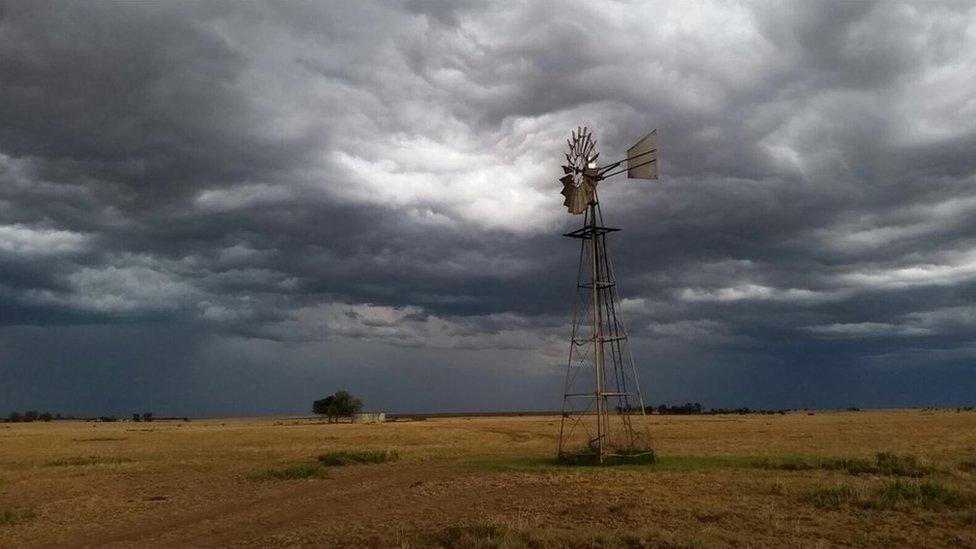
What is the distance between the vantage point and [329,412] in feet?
500

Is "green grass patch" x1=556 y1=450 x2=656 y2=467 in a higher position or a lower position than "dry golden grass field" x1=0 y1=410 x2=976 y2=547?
higher

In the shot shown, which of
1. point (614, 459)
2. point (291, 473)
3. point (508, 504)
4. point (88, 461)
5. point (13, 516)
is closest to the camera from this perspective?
point (508, 504)

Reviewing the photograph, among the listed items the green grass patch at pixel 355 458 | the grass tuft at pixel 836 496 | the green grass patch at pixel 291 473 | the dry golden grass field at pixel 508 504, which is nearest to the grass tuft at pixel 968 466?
the dry golden grass field at pixel 508 504

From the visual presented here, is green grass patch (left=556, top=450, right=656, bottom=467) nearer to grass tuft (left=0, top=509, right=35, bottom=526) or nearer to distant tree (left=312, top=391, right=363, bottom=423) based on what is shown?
grass tuft (left=0, top=509, right=35, bottom=526)

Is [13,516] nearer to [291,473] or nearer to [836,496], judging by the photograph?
[291,473]

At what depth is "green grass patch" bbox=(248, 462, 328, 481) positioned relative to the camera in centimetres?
3344

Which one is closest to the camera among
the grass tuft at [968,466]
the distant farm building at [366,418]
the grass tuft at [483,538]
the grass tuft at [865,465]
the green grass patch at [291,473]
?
the grass tuft at [483,538]

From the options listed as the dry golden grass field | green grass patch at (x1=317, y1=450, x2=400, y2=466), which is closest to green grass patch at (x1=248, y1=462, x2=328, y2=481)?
the dry golden grass field

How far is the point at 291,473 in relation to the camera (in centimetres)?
3409

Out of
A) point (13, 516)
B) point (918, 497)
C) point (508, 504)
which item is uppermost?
point (918, 497)

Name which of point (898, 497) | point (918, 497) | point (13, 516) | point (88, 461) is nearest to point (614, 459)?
point (898, 497)

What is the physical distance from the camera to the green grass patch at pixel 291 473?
1316 inches

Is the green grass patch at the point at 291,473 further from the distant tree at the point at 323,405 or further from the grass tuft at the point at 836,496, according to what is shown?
the distant tree at the point at 323,405

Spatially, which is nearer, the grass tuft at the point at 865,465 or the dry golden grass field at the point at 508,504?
the dry golden grass field at the point at 508,504
